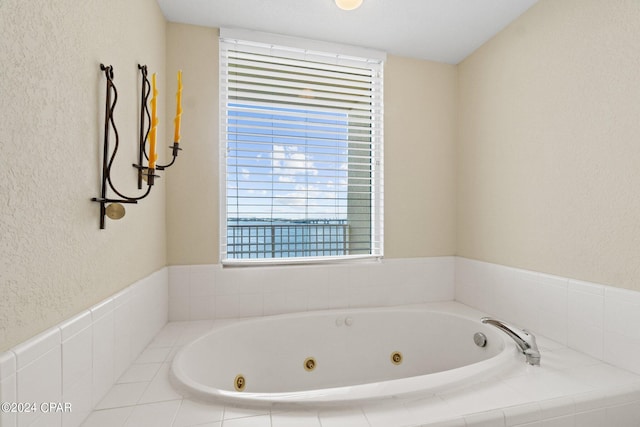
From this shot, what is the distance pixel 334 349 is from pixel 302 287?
1.40ft

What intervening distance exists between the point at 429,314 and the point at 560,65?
5.09 ft

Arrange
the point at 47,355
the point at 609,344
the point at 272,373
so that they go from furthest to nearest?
the point at 272,373 < the point at 609,344 < the point at 47,355

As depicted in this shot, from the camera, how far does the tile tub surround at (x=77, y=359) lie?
626 millimetres

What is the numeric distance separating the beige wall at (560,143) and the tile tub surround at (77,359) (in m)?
1.97

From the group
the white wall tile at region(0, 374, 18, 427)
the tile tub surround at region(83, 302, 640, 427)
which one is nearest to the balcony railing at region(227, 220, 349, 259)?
the tile tub surround at region(83, 302, 640, 427)

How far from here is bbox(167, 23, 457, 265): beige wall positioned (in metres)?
1.75

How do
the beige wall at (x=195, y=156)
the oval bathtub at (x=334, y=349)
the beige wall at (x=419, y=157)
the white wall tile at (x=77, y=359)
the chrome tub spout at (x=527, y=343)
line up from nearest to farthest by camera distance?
the white wall tile at (x=77, y=359) < the chrome tub spout at (x=527, y=343) < the oval bathtub at (x=334, y=349) < the beige wall at (x=195, y=156) < the beige wall at (x=419, y=157)

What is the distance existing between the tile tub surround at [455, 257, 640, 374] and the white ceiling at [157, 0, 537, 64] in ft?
4.86

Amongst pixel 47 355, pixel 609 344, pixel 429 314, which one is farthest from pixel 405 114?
pixel 47 355

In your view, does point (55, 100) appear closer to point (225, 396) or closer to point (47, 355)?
point (47, 355)

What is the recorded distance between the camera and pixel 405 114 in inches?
82.9

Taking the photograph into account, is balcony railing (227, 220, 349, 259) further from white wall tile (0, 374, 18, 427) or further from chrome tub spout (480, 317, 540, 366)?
white wall tile (0, 374, 18, 427)

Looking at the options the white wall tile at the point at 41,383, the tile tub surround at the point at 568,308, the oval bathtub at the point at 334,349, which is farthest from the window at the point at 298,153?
the white wall tile at the point at 41,383

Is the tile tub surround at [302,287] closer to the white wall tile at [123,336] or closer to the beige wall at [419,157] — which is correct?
the beige wall at [419,157]
